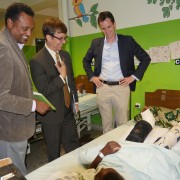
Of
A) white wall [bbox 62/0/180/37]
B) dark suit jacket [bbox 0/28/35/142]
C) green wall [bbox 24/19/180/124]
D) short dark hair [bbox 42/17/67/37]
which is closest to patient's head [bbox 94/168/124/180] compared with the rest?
dark suit jacket [bbox 0/28/35/142]

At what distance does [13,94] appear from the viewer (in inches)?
57.4

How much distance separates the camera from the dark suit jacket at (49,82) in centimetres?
187

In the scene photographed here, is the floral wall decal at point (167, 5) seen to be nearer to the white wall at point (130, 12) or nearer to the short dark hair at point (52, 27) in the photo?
the white wall at point (130, 12)

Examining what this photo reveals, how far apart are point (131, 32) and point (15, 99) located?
225 cm

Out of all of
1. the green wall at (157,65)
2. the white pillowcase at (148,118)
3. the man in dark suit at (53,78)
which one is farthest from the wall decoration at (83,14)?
the white pillowcase at (148,118)

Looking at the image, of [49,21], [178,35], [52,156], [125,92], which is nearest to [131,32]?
[178,35]

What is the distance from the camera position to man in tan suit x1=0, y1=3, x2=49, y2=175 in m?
1.37

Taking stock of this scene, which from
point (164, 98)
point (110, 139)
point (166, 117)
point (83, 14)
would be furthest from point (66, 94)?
point (83, 14)

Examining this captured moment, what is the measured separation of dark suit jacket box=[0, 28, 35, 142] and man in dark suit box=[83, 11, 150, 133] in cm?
106

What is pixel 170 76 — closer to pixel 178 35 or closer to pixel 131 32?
pixel 178 35

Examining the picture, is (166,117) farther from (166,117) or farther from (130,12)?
(130,12)

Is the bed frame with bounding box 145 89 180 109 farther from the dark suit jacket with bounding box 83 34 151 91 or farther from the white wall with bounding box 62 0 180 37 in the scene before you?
the white wall with bounding box 62 0 180 37

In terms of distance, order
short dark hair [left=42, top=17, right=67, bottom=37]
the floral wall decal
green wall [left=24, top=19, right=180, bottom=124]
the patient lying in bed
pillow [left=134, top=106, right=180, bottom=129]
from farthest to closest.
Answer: green wall [left=24, top=19, right=180, bottom=124]
the floral wall decal
pillow [left=134, top=106, right=180, bottom=129]
short dark hair [left=42, top=17, right=67, bottom=37]
the patient lying in bed

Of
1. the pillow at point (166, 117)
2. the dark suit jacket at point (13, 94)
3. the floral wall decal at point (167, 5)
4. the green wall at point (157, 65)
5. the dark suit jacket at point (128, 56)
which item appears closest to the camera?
the dark suit jacket at point (13, 94)
